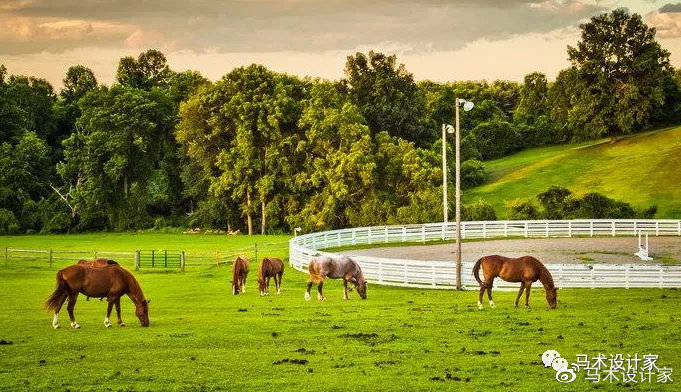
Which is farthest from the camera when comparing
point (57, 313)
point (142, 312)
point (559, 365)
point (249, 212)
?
point (249, 212)

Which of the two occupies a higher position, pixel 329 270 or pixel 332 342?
pixel 329 270

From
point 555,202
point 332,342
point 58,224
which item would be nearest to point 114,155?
point 58,224

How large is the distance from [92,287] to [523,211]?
4991 centimetres

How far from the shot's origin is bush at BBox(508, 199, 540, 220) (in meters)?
66.6

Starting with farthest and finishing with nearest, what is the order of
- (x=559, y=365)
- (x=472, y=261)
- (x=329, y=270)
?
(x=472, y=261), (x=329, y=270), (x=559, y=365)

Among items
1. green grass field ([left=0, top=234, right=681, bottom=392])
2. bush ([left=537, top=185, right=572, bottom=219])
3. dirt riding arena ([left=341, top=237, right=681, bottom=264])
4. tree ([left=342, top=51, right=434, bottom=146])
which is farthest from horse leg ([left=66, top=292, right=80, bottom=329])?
tree ([left=342, top=51, right=434, bottom=146])

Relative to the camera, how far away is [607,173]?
95625 mm

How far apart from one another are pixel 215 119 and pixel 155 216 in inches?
675

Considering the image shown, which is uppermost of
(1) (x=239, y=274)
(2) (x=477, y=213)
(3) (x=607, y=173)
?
(3) (x=607, y=173)

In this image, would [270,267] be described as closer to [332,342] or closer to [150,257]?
[332,342]

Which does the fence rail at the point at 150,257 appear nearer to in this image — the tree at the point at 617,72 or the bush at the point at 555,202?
the bush at the point at 555,202

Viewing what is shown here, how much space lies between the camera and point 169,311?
1040 inches

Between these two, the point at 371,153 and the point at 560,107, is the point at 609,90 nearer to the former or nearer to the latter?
the point at 560,107

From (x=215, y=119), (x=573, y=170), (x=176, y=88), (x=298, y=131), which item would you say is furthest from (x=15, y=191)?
(x=573, y=170)
